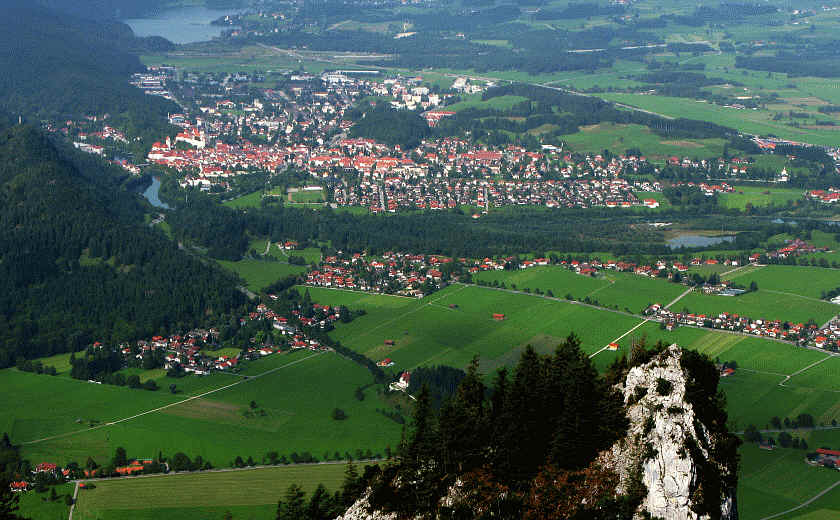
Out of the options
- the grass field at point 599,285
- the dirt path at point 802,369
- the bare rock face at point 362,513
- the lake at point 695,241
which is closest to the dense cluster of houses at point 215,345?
the grass field at point 599,285

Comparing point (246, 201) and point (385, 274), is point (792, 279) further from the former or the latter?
point (246, 201)

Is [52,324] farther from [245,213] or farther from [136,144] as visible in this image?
[136,144]

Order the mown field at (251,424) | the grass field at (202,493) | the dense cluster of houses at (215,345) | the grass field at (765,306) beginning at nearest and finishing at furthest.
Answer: the grass field at (202,493) → the mown field at (251,424) → the dense cluster of houses at (215,345) → the grass field at (765,306)

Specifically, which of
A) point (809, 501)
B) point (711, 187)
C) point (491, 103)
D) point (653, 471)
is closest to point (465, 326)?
point (809, 501)

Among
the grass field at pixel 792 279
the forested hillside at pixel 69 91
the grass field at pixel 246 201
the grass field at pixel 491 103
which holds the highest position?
the forested hillside at pixel 69 91

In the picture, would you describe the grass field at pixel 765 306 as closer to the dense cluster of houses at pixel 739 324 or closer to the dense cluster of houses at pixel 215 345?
the dense cluster of houses at pixel 739 324

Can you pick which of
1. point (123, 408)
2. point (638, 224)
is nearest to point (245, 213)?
point (638, 224)

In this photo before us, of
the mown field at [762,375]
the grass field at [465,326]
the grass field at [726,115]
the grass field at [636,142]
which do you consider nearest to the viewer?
the mown field at [762,375]

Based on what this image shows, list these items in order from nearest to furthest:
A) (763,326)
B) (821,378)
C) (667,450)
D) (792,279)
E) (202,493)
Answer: (667,450) → (202,493) → (821,378) → (763,326) → (792,279)
